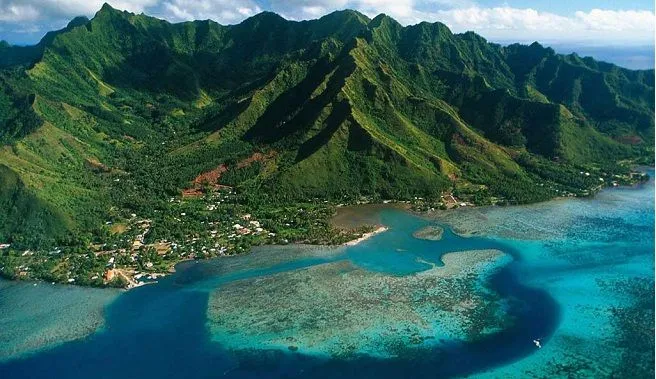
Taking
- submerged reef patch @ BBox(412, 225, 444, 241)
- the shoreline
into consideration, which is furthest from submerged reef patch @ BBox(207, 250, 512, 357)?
submerged reef patch @ BBox(412, 225, 444, 241)

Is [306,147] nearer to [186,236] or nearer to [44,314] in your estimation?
[186,236]

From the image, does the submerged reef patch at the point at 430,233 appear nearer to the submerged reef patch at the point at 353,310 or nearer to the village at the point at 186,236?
the village at the point at 186,236

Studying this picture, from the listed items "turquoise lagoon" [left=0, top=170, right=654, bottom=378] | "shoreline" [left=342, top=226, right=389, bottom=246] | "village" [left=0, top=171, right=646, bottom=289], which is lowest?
"turquoise lagoon" [left=0, top=170, right=654, bottom=378]

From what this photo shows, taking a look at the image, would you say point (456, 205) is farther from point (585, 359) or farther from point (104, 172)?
point (104, 172)

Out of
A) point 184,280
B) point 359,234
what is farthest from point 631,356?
point 184,280

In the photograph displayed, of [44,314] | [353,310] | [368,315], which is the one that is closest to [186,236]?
[44,314]

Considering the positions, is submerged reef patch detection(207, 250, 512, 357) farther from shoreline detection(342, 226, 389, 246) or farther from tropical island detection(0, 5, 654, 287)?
tropical island detection(0, 5, 654, 287)
